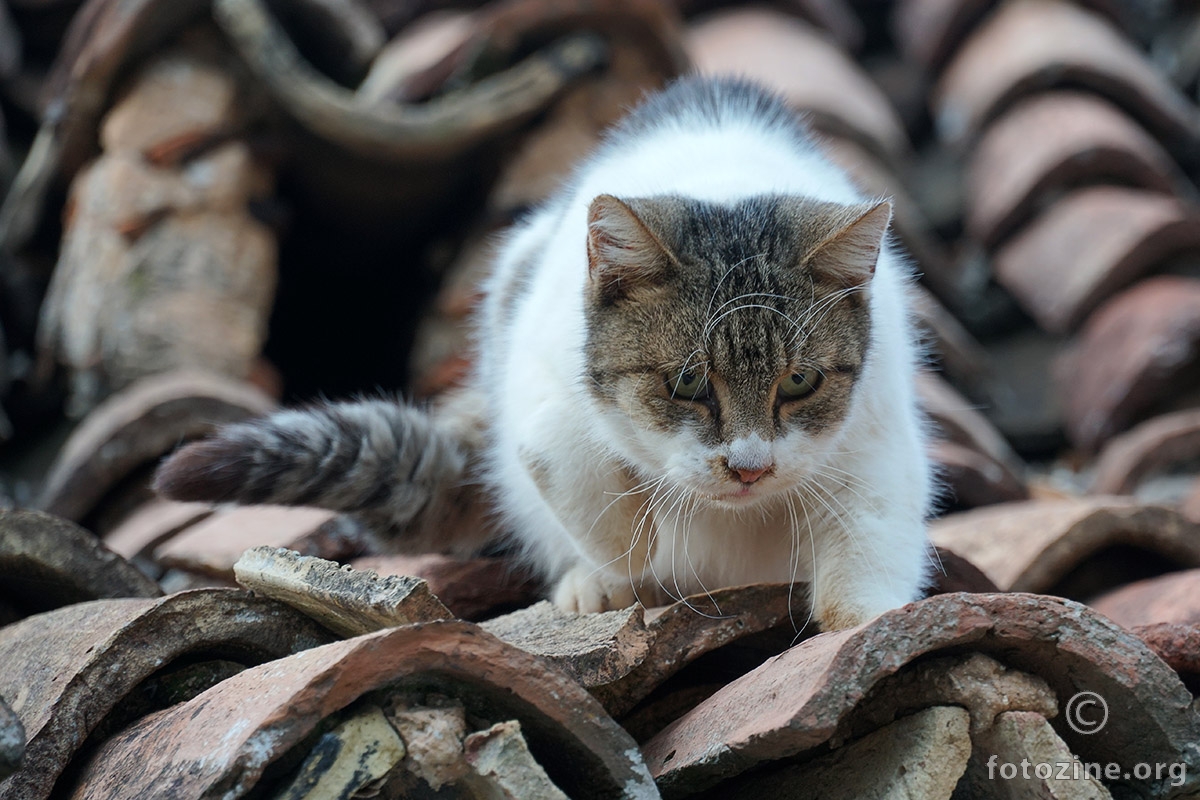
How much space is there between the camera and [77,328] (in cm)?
299

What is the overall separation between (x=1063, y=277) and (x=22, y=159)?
356 cm

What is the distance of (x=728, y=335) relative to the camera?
182 centimetres

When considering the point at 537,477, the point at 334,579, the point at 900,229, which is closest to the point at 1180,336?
the point at 900,229

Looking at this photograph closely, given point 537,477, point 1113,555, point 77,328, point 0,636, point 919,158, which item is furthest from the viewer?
point 919,158

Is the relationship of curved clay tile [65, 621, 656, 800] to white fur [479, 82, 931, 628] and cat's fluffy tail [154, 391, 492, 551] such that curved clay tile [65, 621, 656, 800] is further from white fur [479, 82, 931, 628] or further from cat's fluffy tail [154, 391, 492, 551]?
cat's fluffy tail [154, 391, 492, 551]

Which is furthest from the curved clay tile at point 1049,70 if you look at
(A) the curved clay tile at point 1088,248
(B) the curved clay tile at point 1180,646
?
(B) the curved clay tile at point 1180,646

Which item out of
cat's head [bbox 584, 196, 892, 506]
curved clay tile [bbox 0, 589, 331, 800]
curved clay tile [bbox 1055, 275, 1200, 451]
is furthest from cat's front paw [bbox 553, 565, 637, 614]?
curved clay tile [bbox 1055, 275, 1200, 451]

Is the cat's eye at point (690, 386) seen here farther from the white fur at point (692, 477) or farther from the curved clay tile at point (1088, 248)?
the curved clay tile at point (1088, 248)

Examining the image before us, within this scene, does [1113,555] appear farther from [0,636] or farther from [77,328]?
[77,328]

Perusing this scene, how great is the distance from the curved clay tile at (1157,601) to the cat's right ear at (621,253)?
904 mm

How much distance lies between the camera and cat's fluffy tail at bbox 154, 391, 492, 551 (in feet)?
6.27

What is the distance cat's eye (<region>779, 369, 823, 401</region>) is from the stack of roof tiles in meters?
0.33
